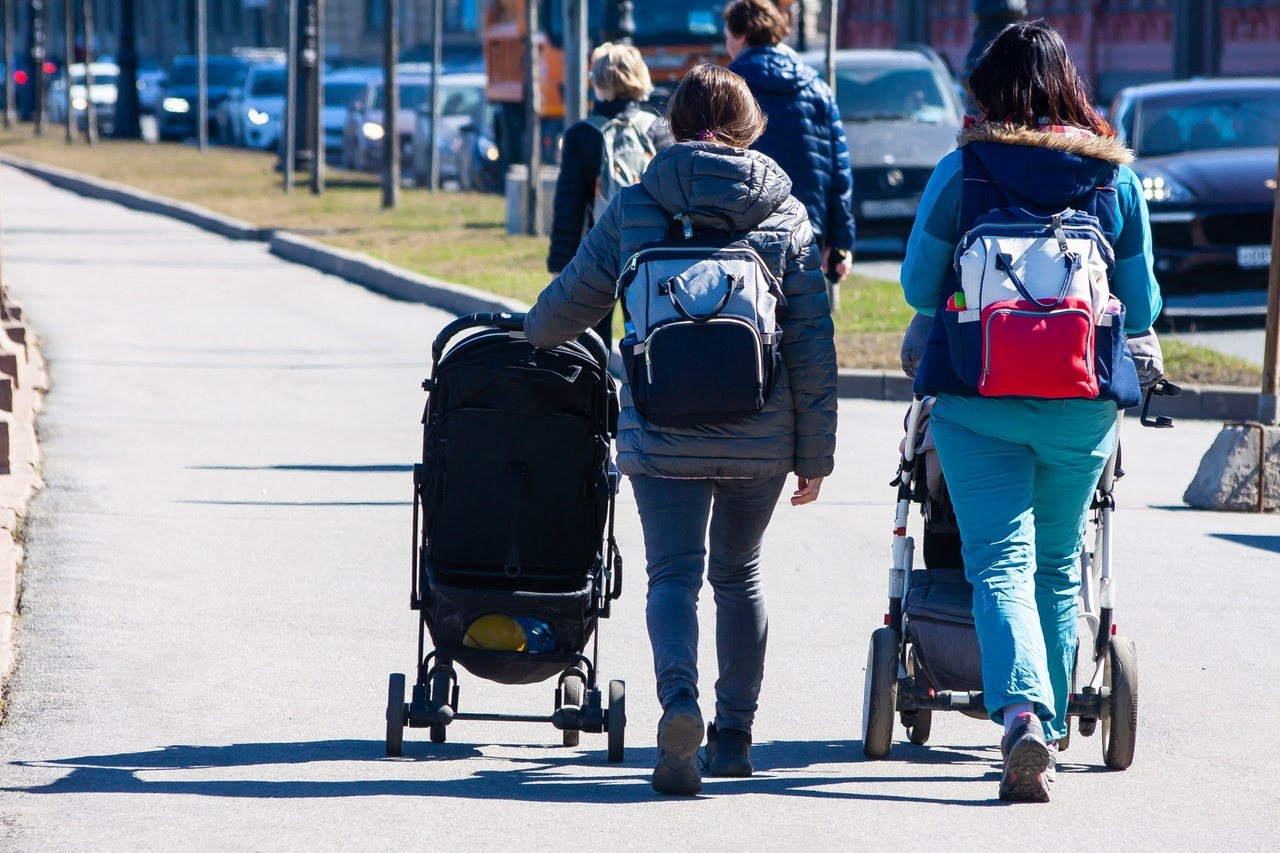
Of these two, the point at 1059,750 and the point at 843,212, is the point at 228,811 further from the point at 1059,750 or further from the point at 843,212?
the point at 843,212

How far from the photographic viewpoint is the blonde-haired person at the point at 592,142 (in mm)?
7820

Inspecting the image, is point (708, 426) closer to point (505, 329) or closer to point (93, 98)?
point (505, 329)

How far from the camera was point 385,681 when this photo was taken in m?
5.94

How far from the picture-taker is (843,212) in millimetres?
7957

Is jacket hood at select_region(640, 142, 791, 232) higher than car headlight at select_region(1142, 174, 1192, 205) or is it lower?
higher

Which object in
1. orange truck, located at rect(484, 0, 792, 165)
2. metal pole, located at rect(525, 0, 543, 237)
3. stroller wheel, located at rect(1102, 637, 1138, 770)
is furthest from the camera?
orange truck, located at rect(484, 0, 792, 165)

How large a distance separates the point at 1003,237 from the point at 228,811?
2.08m

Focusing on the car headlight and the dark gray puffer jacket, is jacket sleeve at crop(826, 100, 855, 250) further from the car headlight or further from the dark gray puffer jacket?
the car headlight

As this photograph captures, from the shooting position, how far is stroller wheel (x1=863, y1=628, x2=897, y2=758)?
4941mm

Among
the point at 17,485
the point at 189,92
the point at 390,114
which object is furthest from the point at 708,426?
the point at 189,92

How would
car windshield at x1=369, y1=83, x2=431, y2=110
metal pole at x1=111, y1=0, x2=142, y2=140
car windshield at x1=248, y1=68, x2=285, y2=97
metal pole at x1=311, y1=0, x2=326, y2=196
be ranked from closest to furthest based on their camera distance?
metal pole at x1=311, y1=0, x2=326, y2=196
car windshield at x1=369, y1=83, x2=431, y2=110
car windshield at x1=248, y1=68, x2=285, y2=97
metal pole at x1=111, y1=0, x2=142, y2=140

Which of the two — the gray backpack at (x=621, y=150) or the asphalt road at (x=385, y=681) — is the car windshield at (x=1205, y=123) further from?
the gray backpack at (x=621, y=150)

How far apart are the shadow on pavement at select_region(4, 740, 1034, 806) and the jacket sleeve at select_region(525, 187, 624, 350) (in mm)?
1024

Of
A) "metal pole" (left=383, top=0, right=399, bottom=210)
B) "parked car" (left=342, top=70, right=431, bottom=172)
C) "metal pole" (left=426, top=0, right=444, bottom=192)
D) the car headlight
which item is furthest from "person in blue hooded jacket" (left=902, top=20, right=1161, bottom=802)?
"parked car" (left=342, top=70, right=431, bottom=172)
